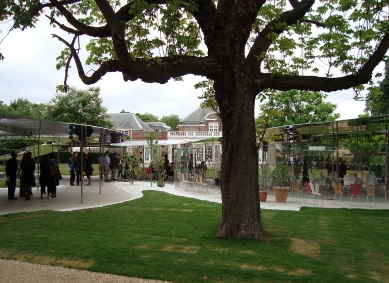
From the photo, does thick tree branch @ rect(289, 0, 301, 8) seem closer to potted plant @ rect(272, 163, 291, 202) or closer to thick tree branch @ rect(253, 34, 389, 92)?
thick tree branch @ rect(253, 34, 389, 92)

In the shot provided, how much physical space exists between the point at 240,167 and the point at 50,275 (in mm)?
4039

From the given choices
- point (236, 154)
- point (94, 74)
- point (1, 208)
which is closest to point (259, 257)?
point (236, 154)

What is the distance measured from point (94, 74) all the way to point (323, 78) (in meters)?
4.71

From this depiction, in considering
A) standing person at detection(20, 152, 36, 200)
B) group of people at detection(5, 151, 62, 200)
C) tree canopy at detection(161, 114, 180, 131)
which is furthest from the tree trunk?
tree canopy at detection(161, 114, 180, 131)

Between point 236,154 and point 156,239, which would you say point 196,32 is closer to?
point 236,154

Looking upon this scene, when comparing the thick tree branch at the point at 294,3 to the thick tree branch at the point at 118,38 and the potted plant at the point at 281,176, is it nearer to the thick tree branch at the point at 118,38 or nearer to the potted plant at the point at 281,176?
the thick tree branch at the point at 118,38

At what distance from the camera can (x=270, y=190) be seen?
19.0 m

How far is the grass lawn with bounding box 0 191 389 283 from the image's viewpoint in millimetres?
6336

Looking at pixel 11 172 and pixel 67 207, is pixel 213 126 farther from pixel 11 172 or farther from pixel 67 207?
pixel 67 207

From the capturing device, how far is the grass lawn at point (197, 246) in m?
6.34

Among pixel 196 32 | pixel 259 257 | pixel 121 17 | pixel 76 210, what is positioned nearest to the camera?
pixel 259 257

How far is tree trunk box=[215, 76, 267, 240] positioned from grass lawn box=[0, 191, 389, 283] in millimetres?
372

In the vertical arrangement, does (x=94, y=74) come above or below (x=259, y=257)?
above

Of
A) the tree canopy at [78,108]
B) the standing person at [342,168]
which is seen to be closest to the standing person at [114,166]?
the standing person at [342,168]
